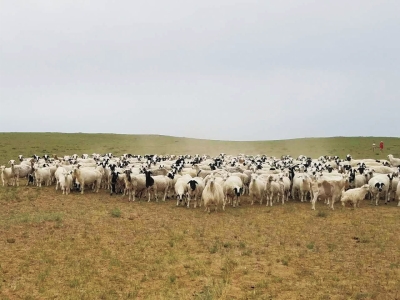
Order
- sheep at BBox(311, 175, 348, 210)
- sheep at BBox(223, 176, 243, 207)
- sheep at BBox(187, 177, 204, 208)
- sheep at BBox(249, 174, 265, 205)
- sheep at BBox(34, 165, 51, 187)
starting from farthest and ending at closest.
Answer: sheep at BBox(34, 165, 51, 187) → sheep at BBox(249, 174, 265, 205) → sheep at BBox(311, 175, 348, 210) → sheep at BBox(187, 177, 204, 208) → sheep at BBox(223, 176, 243, 207)

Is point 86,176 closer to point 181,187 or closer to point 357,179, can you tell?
point 181,187

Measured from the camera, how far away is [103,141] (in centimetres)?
7238

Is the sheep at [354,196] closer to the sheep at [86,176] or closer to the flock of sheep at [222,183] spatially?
the flock of sheep at [222,183]

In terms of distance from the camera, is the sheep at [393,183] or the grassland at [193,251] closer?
the grassland at [193,251]

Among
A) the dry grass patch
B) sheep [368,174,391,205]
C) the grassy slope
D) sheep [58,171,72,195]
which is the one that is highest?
→ the grassy slope

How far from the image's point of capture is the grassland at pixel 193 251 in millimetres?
9844

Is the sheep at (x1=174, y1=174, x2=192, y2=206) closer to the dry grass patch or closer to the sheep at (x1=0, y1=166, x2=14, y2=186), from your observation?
the dry grass patch

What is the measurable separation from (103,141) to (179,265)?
63.3 metres

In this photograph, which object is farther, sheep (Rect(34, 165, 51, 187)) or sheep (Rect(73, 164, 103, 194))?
sheep (Rect(34, 165, 51, 187))

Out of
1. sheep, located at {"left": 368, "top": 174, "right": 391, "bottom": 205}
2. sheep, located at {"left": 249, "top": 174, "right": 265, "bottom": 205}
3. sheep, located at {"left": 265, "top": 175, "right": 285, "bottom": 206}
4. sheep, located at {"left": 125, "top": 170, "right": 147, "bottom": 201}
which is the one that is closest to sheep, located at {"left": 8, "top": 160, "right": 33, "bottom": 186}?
sheep, located at {"left": 125, "top": 170, "right": 147, "bottom": 201}

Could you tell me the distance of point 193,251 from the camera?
501 inches

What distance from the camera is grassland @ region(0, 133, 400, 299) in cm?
984

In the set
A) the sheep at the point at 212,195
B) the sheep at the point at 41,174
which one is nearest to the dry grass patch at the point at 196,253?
the sheep at the point at 212,195

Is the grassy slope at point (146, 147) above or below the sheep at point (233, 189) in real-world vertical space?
above
